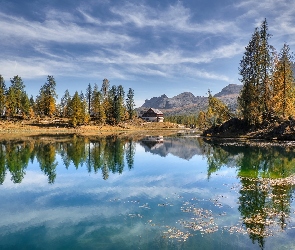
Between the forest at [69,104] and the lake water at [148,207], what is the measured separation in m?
95.5

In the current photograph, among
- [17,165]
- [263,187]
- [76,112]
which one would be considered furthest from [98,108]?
[263,187]

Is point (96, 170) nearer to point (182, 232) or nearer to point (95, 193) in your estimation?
point (95, 193)

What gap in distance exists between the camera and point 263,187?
77.2ft

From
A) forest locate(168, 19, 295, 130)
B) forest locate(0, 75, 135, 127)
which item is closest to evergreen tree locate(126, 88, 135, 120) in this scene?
forest locate(0, 75, 135, 127)

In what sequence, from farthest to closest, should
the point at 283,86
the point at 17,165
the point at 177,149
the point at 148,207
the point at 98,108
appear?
the point at 98,108 < the point at 283,86 < the point at 177,149 < the point at 17,165 < the point at 148,207

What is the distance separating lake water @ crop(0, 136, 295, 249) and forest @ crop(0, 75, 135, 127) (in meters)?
95.5

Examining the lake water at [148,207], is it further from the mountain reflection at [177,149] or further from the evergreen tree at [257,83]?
the evergreen tree at [257,83]

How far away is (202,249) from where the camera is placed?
12.6 meters

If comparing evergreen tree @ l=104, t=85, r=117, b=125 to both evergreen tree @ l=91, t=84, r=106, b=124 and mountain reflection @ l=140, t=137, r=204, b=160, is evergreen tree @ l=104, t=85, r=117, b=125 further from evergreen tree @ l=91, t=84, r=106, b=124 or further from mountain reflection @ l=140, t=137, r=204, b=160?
mountain reflection @ l=140, t=137, r=204, b=160

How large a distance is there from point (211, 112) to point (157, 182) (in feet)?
259

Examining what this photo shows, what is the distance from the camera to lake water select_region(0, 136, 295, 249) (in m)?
13.7

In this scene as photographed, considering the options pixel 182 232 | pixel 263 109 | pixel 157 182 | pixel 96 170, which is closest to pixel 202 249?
pixel 182 232

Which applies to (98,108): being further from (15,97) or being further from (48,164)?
(48,164)

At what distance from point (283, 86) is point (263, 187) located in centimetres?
5347
